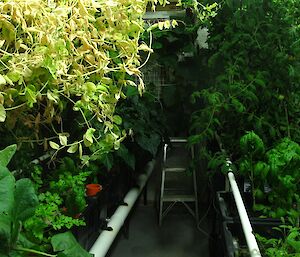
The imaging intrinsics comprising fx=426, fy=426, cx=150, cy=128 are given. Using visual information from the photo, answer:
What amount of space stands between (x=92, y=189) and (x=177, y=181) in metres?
1.77

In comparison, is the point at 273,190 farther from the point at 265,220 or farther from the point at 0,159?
the point at 0,159

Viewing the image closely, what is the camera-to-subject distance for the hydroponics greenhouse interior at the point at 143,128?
3.31ft

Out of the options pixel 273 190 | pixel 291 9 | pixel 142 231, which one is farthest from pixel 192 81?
pixel 273 190

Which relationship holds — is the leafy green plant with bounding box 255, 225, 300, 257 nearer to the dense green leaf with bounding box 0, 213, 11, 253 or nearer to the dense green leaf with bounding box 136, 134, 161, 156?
the dense green leaf with bounding box 0, 213, 11, 253

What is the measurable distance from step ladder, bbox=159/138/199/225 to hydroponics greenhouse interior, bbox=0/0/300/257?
2cm

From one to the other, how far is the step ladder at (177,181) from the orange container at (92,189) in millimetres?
1219

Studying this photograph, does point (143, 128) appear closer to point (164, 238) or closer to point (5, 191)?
point (164, 238)

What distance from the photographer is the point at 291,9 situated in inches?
75.5

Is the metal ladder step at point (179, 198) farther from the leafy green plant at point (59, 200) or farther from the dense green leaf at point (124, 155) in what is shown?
the leafy green plant at point (59, 200)

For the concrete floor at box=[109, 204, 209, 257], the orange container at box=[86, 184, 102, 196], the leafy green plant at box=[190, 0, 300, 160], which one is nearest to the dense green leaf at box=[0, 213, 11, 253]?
the orange container at box=[86, 184, 102, 196]

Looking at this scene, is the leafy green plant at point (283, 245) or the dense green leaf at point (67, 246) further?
the leafy green plant at point (283, 245)

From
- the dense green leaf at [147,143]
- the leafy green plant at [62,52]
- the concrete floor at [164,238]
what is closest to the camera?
the leafy green plant at [62,52]

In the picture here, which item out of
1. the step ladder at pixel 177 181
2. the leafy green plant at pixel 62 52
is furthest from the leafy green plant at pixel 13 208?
the step ladder at pixel 177 181

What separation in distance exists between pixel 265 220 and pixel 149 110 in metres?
1.29
